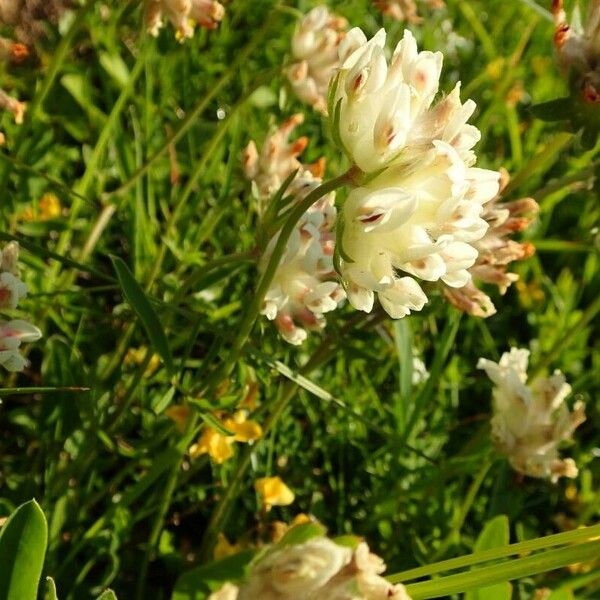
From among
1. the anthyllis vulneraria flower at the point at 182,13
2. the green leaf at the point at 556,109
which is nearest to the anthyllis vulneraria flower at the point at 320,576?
the green leaf at the point at 556,109

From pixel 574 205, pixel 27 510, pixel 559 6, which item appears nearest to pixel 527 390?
pixel 559 6

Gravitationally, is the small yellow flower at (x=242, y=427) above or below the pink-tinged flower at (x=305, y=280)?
below

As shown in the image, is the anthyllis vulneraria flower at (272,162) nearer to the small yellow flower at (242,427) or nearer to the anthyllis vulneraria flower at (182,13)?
the anthyllis vulneraria flower at (182,13)

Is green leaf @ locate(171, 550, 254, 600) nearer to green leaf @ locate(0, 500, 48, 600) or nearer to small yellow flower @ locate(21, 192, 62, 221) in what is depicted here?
green leaf @ locate(0, 500, 48, 600)

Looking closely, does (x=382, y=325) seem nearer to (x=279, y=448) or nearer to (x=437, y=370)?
(x=437, y=370)

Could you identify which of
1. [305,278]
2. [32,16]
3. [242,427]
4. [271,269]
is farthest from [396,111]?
[32,16]

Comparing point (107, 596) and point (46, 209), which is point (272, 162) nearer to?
point (46, 209)
